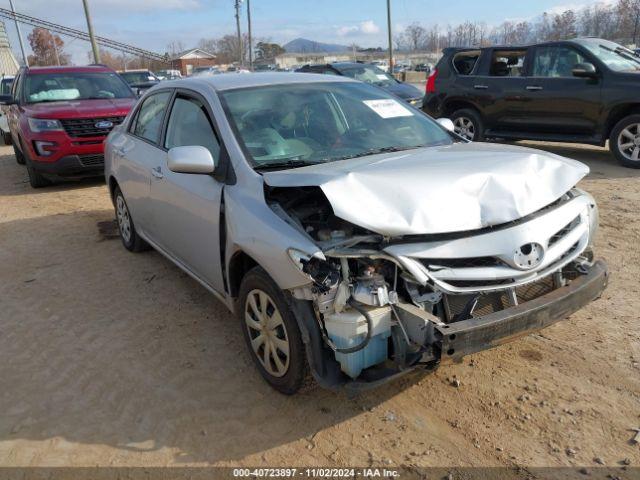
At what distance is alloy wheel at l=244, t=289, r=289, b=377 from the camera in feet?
9.77

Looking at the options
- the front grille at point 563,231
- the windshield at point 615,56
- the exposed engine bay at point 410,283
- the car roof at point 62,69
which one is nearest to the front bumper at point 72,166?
the car roof at point 62,69

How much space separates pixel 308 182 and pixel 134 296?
2564 mm

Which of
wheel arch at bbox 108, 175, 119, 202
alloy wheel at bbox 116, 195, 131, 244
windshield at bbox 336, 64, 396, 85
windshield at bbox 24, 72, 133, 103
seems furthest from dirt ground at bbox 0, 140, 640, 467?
windshield at bbox 336, 64, 396, 85

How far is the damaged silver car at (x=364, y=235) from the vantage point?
2586 millimetres

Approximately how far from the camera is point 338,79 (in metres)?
4.41

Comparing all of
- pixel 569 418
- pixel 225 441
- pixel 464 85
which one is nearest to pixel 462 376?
pixel 569 418

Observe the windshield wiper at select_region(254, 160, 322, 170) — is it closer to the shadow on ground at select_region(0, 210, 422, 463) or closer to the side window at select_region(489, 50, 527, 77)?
the shadow on ground at select_region(0, 210, 422, 463)

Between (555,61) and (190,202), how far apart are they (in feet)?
24.7

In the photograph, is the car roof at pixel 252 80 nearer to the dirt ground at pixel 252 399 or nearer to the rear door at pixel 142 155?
the rear door at pixel 142 155

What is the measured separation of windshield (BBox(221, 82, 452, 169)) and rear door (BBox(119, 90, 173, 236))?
1.05m

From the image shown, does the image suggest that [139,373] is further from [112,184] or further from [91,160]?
[91,160]

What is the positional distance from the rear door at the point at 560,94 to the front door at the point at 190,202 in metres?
6.71

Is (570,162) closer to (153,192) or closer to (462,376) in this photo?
(462,376)

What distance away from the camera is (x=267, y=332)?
309cm
